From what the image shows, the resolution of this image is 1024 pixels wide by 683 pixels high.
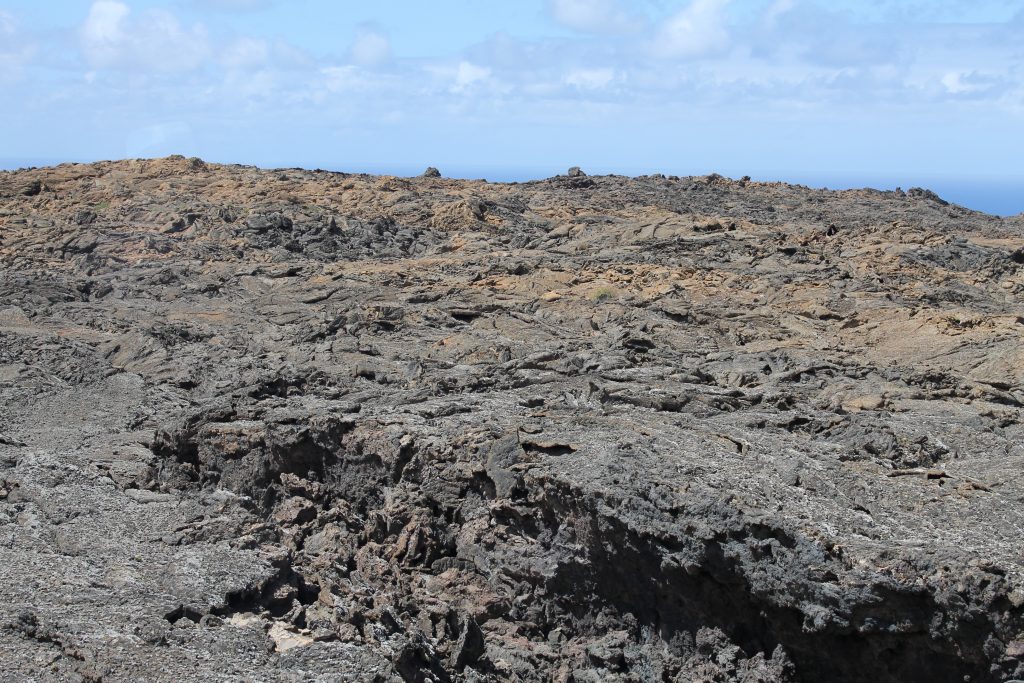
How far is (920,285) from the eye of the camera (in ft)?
54.1

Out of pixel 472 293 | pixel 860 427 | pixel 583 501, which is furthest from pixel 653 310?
→ pixel 583 501

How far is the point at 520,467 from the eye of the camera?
9.83m

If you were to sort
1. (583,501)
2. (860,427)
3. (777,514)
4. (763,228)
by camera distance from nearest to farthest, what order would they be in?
(777,514)
(583,501)
(860,427)
(763,228)

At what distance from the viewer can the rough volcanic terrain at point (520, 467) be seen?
7.73 m

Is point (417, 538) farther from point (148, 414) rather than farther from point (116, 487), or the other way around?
point (148, 414)

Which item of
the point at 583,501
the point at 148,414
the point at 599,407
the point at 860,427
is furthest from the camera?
the point at 148,414

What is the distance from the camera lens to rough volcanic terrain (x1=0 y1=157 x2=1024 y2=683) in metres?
7.73

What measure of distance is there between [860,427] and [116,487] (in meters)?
7.17

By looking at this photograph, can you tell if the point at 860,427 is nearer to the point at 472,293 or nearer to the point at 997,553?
the point at 997,553

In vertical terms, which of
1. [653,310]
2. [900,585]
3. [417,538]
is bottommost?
[417,538]

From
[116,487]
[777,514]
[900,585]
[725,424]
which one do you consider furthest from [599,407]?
[116,487]

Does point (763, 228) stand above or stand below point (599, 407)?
above

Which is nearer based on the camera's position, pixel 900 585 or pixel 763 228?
pixel 900 585

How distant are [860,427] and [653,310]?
17.1 ft
